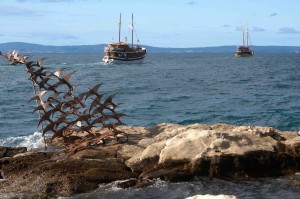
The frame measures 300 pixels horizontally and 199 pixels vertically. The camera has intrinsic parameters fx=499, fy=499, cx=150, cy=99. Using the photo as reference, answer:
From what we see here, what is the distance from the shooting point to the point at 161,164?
978cm

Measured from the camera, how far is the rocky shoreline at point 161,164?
30.3 feet

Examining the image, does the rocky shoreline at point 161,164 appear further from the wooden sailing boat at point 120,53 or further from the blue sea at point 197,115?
the wooden sailing boat at point 120,53

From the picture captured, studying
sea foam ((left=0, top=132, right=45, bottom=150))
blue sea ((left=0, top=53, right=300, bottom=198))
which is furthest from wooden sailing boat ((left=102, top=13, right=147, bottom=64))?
sea foam ((left=0, top=132, right=45, bottom=150))

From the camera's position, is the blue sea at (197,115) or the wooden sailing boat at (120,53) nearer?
the blue sea at (197,115)

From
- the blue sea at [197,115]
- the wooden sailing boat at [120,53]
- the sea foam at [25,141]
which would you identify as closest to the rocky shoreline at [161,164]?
the blue sea at [197,115]

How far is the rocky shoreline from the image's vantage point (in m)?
9.24

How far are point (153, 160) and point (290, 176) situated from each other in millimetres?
2669

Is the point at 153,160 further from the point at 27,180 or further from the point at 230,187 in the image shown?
the point at 27,180

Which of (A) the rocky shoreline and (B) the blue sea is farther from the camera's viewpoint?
(A) the rocky shoreline

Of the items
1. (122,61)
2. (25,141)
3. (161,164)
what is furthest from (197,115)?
(122,61)

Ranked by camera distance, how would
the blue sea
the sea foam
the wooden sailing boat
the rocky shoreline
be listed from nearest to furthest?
the blue sea, the rocky shoreline, the sea foam, the wooden sailing boat

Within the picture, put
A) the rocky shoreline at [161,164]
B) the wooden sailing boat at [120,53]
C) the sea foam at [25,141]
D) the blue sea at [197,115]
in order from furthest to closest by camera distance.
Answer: the wooden sailing boat at [120,53]
the sea foam at [25,141]
the rocky shoreline at [161,164]
the blue sea at [197,115]

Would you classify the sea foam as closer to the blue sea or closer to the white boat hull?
the blue sea

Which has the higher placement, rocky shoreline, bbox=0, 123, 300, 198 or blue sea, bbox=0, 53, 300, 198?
rocky shoreline, bbox=0, 123, 300, 198
